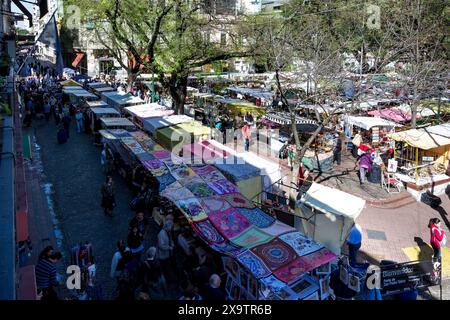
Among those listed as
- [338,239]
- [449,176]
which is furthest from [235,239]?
[449,176]

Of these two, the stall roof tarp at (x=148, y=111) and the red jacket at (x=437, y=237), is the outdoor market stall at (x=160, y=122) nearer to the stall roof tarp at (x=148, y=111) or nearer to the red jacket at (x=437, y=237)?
the stall roof tarp at (x=148, y=111)

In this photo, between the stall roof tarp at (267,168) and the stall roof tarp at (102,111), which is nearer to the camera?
the stall roof tarp at (267,168)

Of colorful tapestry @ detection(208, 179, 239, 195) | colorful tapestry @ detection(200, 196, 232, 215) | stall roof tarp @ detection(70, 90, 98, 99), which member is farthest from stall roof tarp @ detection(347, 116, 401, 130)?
stall roof tarp @ detection(70, 90, 98, 99)

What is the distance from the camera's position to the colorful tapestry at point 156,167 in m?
12.5

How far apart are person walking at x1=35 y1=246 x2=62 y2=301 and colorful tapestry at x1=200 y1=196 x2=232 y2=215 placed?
3.72 meters

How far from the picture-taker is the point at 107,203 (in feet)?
40.5

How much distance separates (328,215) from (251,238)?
260 cm

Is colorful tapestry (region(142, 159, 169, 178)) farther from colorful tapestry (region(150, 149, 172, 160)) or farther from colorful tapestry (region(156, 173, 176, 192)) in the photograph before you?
colorful tapestry (region(150, 149, 172, 160))

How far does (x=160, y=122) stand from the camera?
19281 millimetres

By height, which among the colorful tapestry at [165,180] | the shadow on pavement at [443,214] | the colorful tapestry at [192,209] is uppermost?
the colorful tapestry at [165,180]

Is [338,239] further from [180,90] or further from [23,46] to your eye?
[23,46]

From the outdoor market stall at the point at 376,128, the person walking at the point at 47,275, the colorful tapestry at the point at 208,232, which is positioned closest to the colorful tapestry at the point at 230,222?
the colorful tapestry at the point at 208,232

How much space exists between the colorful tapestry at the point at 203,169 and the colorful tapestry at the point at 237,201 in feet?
5.47
